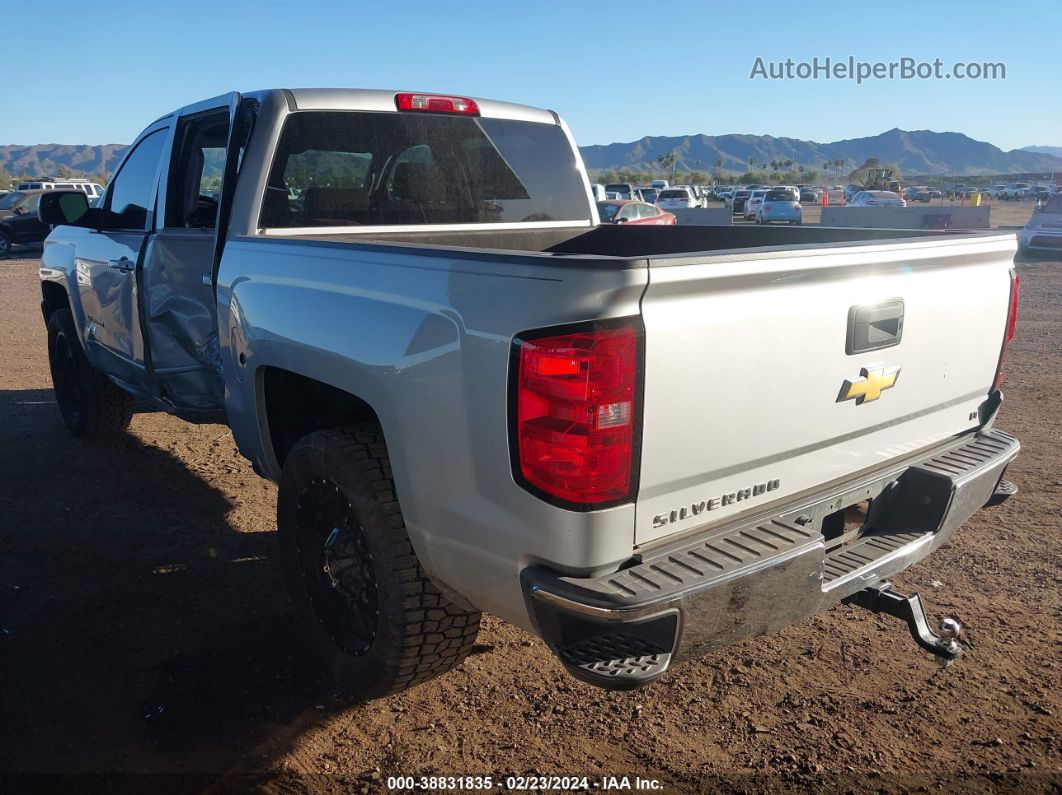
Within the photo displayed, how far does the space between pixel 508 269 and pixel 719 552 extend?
38.0 inches

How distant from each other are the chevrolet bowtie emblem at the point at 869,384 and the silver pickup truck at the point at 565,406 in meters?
0.01

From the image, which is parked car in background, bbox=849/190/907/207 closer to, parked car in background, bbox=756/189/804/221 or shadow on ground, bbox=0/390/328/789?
parked car in background, bbox=756/189/804/221

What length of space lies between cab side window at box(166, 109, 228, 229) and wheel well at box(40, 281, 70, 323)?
213cm

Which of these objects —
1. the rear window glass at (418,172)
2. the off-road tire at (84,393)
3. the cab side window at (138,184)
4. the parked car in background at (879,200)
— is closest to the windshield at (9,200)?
the off-road tire at (84,393)

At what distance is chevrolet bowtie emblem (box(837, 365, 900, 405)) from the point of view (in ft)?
8.77

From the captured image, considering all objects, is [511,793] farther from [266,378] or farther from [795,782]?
[266,378]

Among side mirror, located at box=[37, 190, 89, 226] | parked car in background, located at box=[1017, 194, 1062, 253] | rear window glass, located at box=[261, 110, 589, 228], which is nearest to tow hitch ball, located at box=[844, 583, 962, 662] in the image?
rear window glass, located at box=[261, 110, 589, 228]

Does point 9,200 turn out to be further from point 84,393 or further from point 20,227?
point 84,393

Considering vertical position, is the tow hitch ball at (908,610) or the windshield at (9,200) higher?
the windshield at (9,200)

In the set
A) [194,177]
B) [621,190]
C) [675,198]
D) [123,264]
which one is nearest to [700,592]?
[194,177]

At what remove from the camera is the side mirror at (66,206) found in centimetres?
515

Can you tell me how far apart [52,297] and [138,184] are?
1.88 metres

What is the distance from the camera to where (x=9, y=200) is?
85.2 ft

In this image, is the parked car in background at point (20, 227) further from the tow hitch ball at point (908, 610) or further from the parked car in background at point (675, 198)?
the parked car in background at point (675, 198)
